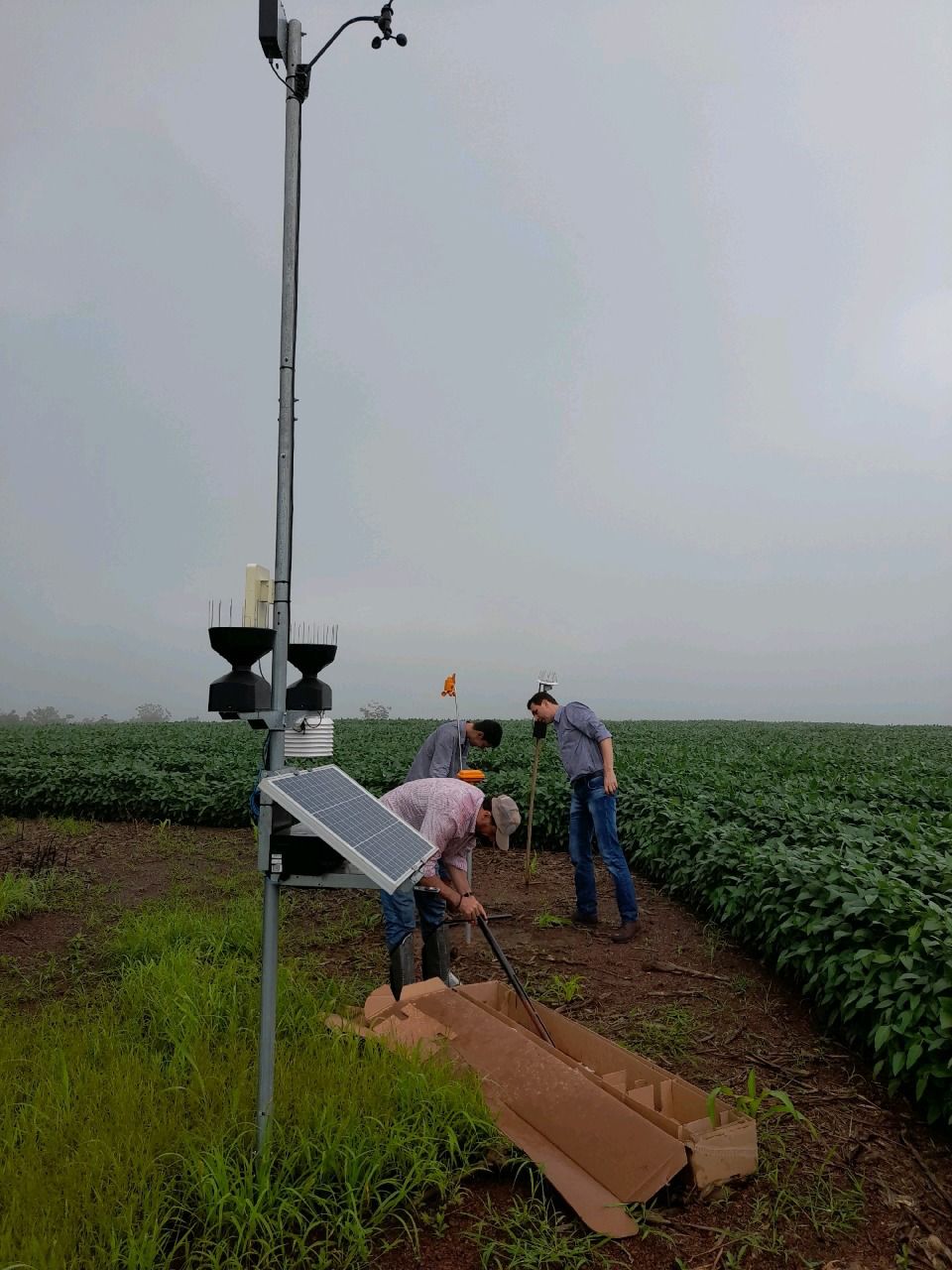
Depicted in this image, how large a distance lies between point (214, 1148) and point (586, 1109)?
1318 millimetres

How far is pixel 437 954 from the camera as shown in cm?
509

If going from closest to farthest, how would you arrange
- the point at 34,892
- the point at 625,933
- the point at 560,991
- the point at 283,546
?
the point at 283,546 < the point at 560,991 < the point at 625,933 < the point at 34,892

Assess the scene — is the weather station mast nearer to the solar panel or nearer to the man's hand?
the solar panel

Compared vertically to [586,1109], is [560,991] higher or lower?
lower

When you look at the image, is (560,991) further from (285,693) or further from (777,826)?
(285,693)

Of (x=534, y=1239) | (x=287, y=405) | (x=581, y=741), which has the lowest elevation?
(x=534, y=1239)

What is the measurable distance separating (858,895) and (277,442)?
154 inches

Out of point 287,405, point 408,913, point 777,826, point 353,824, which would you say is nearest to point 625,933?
point 777,826

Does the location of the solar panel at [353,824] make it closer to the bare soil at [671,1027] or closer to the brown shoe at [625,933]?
the bare soil at [671,1027]

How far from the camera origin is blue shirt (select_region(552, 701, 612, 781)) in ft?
22.8

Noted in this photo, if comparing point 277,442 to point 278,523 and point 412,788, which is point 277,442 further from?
point 412,788

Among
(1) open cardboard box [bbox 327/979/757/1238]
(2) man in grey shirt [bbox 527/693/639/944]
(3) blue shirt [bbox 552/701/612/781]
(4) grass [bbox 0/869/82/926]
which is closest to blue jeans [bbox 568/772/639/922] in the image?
(2) man in grey shirt [bbox 527/693/639/944]

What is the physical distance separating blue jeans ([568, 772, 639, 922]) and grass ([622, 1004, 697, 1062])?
1.46 metres

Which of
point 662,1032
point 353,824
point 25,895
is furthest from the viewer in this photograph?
point 25,895
